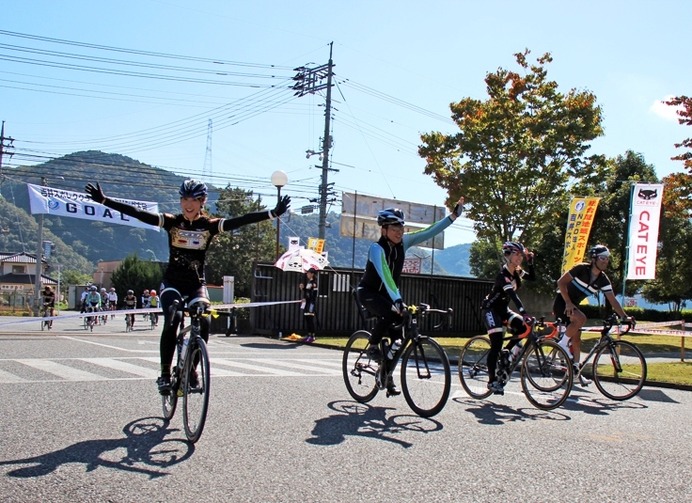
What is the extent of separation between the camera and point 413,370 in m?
6.75

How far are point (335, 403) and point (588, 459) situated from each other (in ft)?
9.52

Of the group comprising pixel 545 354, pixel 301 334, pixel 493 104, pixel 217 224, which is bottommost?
pixel 301 334

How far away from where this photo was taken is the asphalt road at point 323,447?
13.0 feet

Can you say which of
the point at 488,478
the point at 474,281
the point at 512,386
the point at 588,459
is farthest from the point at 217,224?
the point at 474,281

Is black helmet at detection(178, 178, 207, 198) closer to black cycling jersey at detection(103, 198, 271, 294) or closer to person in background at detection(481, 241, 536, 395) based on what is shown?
black cycling jersey at detection(103, 198, 271, 294)

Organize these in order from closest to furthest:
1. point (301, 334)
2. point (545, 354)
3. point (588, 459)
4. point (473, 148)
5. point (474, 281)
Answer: point (588, 459)
point (545, 354)
point (473, 148)
point (301, 334)
point (474, 281)

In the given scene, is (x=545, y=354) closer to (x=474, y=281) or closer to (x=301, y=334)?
(x=301, y=334)

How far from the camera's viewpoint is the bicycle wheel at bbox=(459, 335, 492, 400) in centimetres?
818

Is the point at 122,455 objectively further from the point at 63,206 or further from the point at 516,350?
the point at 63,206

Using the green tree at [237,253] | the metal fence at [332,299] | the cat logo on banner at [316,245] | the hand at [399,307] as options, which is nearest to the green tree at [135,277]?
the green tree at [237,253]

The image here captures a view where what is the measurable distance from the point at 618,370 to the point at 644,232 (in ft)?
20.9

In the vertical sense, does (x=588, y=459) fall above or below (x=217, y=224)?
below

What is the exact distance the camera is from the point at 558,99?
19875 millimetres

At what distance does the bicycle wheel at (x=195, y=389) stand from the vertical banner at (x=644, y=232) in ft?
36.7
